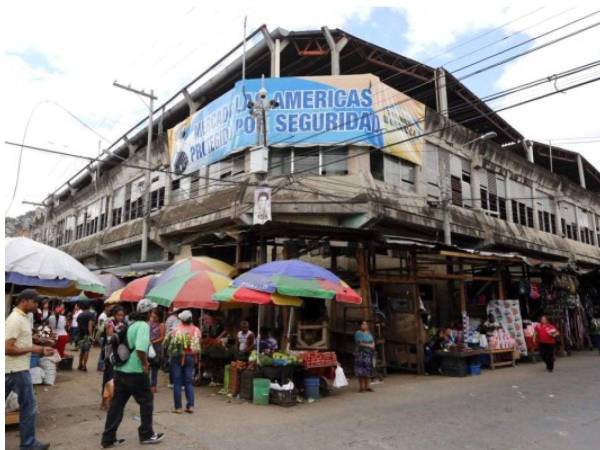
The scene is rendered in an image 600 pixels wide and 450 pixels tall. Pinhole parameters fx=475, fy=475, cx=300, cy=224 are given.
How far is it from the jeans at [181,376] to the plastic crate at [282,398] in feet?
5.32

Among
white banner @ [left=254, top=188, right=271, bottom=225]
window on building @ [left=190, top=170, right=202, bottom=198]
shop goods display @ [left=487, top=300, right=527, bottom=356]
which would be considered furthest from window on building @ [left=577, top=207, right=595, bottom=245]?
white banner @ [left=254, top=188, right=271, bottom=225]

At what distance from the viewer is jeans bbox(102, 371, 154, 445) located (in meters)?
6.20

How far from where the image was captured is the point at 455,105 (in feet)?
81.0

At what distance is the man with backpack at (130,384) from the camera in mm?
6203

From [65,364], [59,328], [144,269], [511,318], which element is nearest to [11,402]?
[59,328]

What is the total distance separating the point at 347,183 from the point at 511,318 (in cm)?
708

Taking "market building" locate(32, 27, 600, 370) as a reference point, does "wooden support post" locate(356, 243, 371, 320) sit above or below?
below

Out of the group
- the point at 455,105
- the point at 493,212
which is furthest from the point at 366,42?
the point at 493,212

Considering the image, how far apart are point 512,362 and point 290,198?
8.88 m

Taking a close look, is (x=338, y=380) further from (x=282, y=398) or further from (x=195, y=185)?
(x=195, y=185)

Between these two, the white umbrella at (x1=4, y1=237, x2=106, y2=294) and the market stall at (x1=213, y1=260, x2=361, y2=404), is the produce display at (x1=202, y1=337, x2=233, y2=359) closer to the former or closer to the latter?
the market stall at (x1=213, y1=260, x2=361, y2=404)

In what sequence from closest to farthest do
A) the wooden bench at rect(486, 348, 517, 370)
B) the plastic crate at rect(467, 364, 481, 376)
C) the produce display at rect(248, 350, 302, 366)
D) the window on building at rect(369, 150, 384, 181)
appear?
the produce display at rect(248, 350, 302, 366)
the plastic crate at rect(467, 364, 481, 376)
the wooden bench at rect(486, 348, 517, 370)
the window on building at rect(369, 150, 384, 181)

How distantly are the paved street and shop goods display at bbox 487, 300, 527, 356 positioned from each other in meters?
4.34

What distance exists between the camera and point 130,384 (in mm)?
6195
